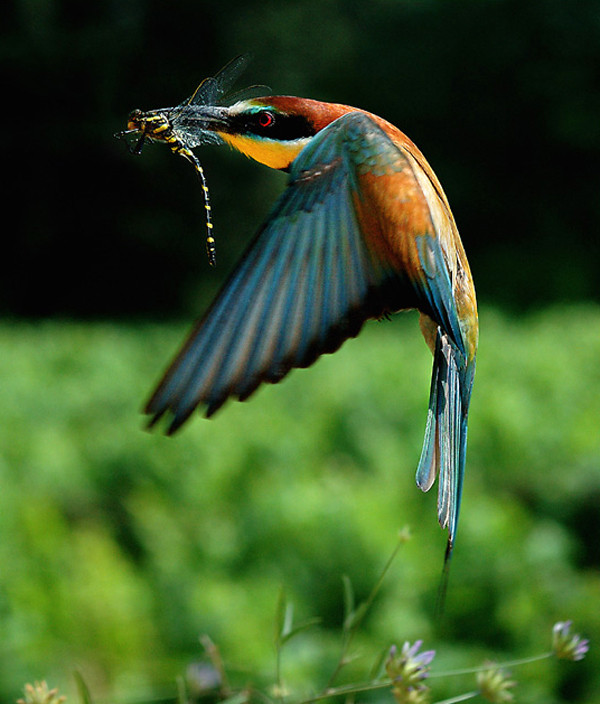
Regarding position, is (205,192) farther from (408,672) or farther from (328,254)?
(408,672)

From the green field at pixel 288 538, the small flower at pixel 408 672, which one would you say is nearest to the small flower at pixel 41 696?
the small flower at pixel 408 672

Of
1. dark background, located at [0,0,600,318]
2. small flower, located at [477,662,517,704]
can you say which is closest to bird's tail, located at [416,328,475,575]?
small flower, located at [477,662,517,704]

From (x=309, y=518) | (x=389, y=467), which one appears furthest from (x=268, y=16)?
(x=309, y=518)

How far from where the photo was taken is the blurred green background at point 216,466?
2789mm

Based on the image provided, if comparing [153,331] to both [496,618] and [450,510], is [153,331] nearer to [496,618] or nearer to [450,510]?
[496,618]

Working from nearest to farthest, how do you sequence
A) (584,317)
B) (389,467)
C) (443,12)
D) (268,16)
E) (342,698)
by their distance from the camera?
(342,698), (389,467), (268,16), (584,317), (443,12)

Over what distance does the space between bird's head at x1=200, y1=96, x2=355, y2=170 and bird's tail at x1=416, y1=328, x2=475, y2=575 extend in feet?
0.48

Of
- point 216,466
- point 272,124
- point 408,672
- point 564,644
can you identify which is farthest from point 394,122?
point 272,124

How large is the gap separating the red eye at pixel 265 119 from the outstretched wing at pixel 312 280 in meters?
0.03

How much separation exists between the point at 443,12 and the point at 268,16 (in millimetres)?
Answer: 7313

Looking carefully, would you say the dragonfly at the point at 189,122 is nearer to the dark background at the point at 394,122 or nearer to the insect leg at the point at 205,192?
the insect leg at the point at 205,192

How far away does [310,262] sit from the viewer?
1.97 ft

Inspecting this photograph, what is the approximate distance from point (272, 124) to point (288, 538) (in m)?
2.91

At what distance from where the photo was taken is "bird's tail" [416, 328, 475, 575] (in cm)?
56
